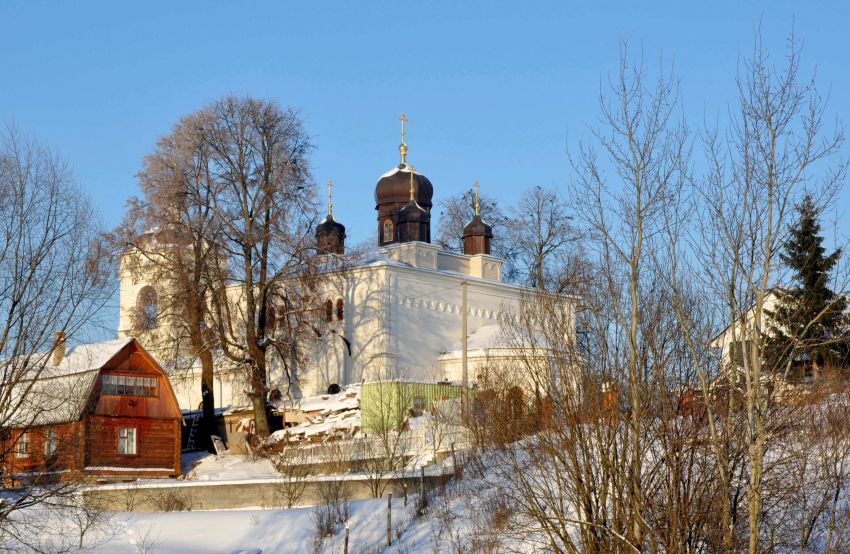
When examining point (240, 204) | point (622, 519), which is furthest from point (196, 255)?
point (622, 519)

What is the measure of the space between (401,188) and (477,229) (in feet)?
12.8

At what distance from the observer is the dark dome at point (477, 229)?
56.7 m

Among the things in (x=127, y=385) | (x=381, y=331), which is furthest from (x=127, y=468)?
(x=381, y=331)

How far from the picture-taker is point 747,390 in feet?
45.9

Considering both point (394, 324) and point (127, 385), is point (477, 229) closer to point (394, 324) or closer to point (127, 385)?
point (394, 324)

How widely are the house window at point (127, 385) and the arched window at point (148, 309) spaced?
1735 mm

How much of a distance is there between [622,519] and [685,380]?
199cm

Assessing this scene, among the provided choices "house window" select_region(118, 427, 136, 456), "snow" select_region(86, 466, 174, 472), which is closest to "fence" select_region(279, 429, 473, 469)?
"snow" select_region(86, 466, 174, 472)

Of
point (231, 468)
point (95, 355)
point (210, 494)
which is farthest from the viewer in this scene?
point (95, 355)

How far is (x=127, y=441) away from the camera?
39938mm

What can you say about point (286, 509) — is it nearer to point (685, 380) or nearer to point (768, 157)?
point (685, 380)

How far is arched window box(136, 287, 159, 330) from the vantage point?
41.0 metres

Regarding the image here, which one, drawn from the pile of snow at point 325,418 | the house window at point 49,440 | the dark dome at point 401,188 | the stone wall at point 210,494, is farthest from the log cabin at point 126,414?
the dark dome at point 401,188

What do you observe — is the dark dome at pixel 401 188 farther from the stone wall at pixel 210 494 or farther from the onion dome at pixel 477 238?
the stone wall at pixel 210 494
